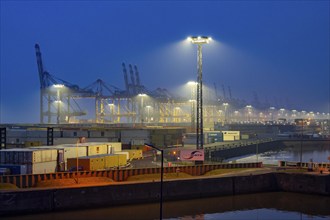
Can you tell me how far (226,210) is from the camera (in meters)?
32.7

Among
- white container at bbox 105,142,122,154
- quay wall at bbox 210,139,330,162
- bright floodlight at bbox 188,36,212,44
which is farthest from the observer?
quay wall at bbox 210,139,330,162

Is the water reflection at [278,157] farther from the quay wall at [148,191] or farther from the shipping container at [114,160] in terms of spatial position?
the shipping container at [114,160]

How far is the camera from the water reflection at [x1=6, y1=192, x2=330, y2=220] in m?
30.2

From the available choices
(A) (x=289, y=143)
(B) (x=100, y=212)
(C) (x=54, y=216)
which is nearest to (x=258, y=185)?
(B) (x=100, y=212)

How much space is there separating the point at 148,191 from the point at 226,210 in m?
5.59

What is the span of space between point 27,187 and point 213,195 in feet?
44.7

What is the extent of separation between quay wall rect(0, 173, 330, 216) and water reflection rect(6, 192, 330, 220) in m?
0.58

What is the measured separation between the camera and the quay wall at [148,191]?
29594 millimetres

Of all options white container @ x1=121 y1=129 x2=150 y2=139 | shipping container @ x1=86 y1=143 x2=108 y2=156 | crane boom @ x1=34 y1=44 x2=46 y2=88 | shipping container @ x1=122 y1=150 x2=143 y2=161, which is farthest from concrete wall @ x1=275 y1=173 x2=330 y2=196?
crane boom @ x1=34 y1=44 x2=46 y2=88

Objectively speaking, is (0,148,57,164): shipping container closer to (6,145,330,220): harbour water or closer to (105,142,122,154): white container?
(6,145,330,220): harbour water

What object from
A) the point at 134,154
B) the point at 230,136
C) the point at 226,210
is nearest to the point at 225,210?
the point at 226,210

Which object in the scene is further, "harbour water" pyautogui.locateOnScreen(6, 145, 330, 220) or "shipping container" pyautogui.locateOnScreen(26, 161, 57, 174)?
"shipping container" pyautogui.locateOnScreen(26, 161, 57, 174)

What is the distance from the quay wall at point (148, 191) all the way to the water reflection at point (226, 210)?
22.8 inches

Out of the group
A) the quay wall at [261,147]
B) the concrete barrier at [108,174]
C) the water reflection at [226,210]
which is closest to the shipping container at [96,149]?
the concrete barrier at [108,174]
